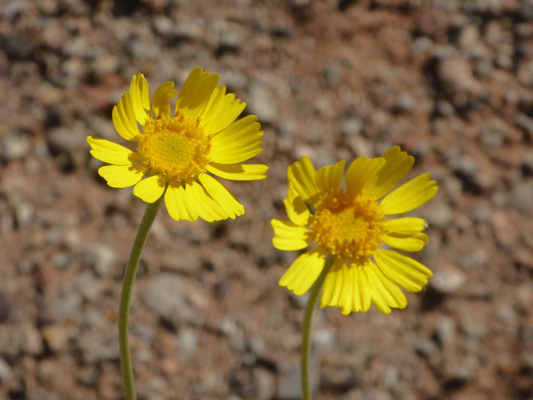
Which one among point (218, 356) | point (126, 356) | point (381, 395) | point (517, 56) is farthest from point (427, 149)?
point (126, 356)

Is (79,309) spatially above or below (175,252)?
below

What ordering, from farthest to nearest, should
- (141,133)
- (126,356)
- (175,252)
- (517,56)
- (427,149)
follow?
(517,56), (427,149), (175,252), (141,133), (126,356)

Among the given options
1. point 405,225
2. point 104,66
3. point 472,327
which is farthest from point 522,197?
point 104,66

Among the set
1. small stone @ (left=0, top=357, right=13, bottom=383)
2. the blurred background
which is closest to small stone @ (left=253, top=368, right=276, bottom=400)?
the blurred background

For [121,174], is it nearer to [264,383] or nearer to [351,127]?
[264,383]

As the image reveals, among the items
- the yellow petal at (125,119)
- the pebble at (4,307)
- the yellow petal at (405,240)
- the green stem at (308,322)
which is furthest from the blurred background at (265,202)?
the yellow petal at (125,119)

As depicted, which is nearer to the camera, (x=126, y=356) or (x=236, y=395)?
(x=126, y=356)

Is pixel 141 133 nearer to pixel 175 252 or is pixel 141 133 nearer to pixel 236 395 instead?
pixel 175 252
